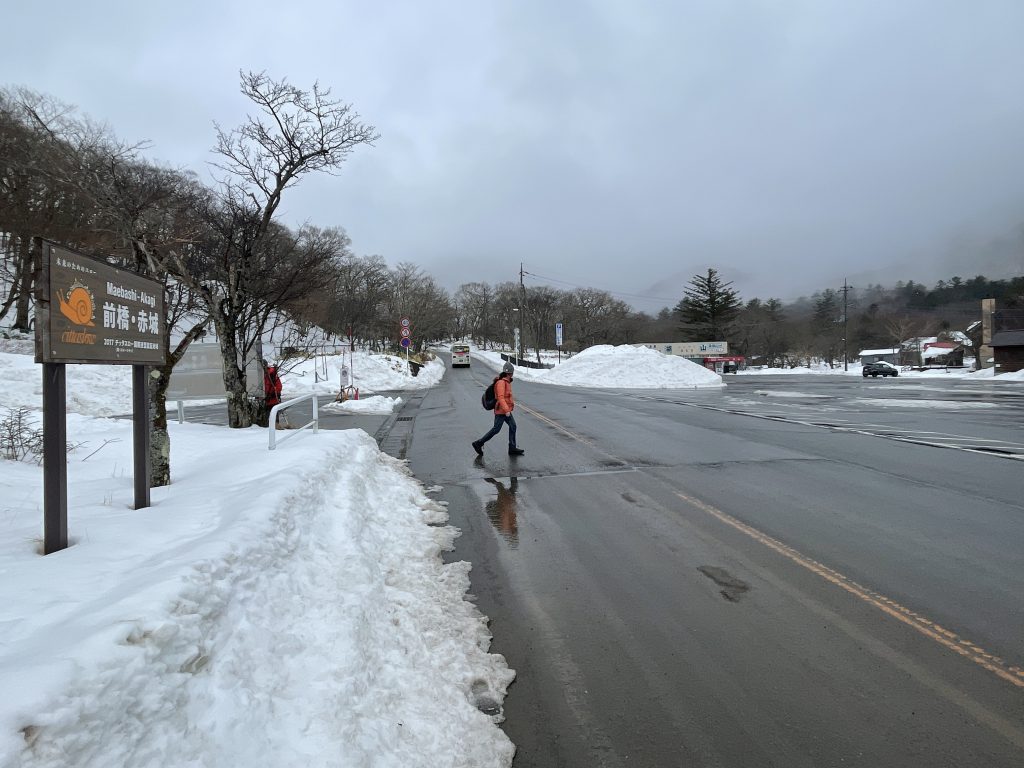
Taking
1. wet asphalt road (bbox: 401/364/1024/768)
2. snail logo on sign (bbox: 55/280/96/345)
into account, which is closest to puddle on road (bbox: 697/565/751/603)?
wet asphalt road (bbox: 401/364/1024/768)

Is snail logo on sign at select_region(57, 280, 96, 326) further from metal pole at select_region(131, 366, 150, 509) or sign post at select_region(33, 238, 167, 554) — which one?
metal pole at select_region(131, 366, 150, 509)

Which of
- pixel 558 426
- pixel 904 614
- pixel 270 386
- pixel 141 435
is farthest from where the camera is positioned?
pixel 558 426

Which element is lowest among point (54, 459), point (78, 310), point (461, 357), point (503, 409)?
point (503, 409)

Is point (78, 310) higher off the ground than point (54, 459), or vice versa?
point (78, 310)

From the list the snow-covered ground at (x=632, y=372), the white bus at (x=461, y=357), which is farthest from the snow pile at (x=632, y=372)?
the white bus at (x=461, y=357)

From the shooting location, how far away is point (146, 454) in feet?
16.4

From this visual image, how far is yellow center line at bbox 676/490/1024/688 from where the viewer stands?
354cm

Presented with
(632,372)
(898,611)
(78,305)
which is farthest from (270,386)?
(632,372)

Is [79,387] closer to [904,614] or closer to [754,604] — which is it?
[754,604]

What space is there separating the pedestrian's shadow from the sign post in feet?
11.3

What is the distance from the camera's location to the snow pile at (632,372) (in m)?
38.3

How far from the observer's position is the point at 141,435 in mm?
4945

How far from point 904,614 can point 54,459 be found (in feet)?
18.8

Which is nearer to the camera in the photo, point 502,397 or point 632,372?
point 502,397
